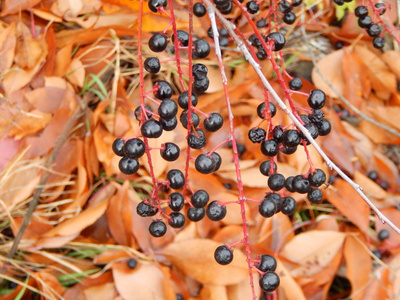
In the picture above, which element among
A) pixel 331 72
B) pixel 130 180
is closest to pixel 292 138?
pixel 130 180

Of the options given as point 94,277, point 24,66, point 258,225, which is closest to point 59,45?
point 24,66

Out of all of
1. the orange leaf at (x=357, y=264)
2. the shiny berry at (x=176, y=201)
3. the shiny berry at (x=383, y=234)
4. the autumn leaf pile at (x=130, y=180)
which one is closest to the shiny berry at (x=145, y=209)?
the shiny berry at (x=176, y=201)

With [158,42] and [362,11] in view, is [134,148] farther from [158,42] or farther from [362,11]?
[362,11]

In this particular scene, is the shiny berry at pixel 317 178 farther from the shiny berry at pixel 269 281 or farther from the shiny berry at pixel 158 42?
the shiny berry at pixel 158 42

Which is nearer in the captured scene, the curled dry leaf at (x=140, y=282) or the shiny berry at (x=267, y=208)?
the shiny berry at (x=267, y=208)

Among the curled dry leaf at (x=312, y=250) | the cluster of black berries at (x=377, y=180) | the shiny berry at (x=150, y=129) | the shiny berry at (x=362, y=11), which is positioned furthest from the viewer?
the cluster of black berries at (x=377, y=180)

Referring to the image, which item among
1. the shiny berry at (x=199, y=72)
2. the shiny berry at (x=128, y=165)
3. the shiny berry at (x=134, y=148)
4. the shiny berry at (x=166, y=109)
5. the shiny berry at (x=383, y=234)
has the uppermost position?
the shiny berry at (x=199, y=72)
